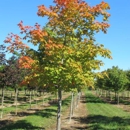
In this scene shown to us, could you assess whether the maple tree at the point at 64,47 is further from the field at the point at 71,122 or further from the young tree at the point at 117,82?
the young tree at the point at 117,82

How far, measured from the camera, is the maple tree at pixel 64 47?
12414 mm

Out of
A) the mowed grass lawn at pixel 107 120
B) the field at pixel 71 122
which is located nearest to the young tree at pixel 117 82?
the mowed grass lawn at pixel 107 120

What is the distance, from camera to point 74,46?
13.2 metres

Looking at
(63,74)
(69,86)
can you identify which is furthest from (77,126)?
(63,74)

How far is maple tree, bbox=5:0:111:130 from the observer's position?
1241 cm

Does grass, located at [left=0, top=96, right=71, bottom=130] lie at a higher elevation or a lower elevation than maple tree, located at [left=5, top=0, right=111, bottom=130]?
lower

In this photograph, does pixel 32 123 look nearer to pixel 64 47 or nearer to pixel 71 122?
pixel 71 122

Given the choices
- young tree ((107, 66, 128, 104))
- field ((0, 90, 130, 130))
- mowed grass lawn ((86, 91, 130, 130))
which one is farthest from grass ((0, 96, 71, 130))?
young tree ((107, 66, 128, 104))

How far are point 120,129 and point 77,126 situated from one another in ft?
15.6

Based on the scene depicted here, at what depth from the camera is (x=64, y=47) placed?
12.4 m

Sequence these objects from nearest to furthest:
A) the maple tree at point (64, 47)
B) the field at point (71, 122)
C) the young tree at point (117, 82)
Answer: the maple tree at point (64, 47), the field at point (71, 122), the young tree at point (117, 82)

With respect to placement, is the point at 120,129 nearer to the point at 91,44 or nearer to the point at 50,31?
the point at 91,44

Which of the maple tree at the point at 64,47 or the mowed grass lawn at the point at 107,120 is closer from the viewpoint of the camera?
the maple tree at the point at 64,47

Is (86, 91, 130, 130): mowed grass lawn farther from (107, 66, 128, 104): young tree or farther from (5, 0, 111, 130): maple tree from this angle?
(107, 66, 128, 104): young tree
